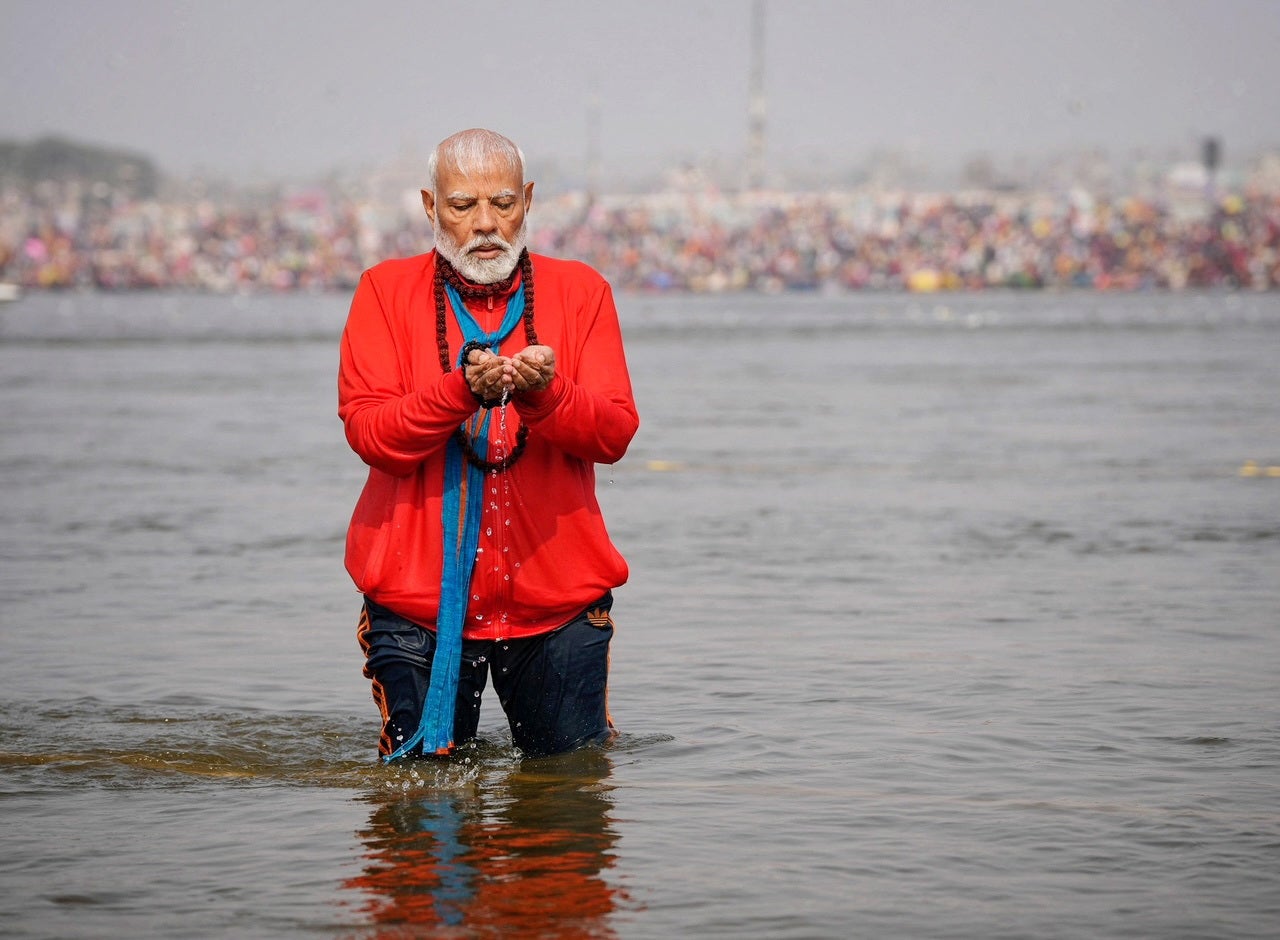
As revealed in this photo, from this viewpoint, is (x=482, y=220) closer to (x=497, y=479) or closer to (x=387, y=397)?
(x=387, y=397)

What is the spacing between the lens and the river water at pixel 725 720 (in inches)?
192

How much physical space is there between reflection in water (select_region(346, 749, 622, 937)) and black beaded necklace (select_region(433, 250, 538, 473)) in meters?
0.95

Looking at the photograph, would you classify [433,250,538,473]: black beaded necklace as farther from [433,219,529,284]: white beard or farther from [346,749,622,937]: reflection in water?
[346,749,622,937]: reflection in water

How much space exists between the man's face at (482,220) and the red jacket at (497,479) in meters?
0.14

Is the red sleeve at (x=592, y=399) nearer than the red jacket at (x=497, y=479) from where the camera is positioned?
Yes

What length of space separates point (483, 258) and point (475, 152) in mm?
243

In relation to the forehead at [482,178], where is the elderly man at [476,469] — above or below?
below

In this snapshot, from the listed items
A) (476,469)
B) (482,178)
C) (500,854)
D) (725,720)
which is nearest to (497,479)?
(476,469)

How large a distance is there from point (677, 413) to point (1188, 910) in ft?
64.1

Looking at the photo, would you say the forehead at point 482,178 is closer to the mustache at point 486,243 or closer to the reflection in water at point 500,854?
the mustache at point 486,243

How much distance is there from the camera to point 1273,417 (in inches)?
875

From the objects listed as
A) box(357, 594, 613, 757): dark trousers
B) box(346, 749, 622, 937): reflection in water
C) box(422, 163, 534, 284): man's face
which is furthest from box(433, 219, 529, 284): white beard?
box(346, 749, 622, 937): reflection in water

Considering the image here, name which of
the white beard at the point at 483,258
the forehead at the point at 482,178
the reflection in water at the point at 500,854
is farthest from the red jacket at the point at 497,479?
the reflection in water at the point at 500,854

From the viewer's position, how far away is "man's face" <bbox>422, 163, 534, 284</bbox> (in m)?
Answer: 4.92
